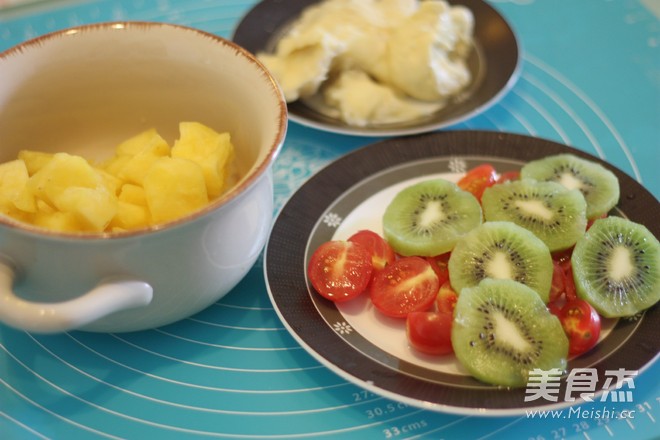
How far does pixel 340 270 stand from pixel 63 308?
45cm

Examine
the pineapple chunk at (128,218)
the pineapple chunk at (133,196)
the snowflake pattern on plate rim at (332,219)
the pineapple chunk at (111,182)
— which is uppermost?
the pineapple chunk at (111,182)

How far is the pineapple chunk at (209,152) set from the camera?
108 cm

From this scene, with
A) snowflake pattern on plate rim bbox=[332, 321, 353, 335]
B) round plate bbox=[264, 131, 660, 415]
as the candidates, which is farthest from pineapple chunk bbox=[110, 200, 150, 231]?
snowflake pattern on plate rim bbox=[332, 321, 353, 335]

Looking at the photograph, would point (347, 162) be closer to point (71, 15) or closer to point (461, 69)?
point (461, 69)

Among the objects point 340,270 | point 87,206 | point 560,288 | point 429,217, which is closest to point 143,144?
point 87,206

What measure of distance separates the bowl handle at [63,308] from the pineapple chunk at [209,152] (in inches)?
10.3

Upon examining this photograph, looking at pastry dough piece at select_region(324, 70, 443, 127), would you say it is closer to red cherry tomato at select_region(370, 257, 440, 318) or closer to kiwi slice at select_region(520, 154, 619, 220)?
kiwi slice at select_region(520, 154, 619, 220)

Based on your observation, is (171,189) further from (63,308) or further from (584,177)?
(584,177)

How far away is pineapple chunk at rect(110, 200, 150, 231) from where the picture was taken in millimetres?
1025

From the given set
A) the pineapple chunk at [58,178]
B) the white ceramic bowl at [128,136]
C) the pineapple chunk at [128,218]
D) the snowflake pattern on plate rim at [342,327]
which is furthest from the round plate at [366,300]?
the pineapple chunk at [58,178]

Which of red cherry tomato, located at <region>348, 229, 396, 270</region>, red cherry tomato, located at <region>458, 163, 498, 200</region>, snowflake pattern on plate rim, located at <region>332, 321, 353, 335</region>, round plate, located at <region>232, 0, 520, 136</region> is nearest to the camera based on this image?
snowflake pattern on plate rim, located at <region>332, 321, 353, 335</region>

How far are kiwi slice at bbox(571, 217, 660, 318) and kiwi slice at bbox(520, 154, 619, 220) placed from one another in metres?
0.08

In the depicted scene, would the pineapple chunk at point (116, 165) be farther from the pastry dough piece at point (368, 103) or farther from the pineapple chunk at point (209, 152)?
the pastry dough piece at point (368, 103)

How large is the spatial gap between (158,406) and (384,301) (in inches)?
15.4
